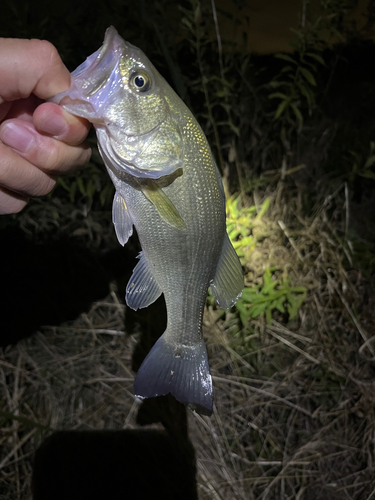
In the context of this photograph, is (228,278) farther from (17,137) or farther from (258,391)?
(258,391)

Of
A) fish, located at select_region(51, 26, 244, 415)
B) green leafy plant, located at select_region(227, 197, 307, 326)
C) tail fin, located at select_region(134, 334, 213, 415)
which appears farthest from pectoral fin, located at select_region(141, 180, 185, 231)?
green leafy plant, located at select_region(227, 197, 307, 326)

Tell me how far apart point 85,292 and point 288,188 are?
1587mm

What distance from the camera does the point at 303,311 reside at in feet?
7.18

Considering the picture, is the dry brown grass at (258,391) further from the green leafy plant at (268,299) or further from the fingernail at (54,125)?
the fingernail at (54,125)

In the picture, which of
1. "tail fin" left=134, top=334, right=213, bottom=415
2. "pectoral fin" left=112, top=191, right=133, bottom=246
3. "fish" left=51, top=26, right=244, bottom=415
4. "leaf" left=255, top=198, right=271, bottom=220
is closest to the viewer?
"fish" left=51, top=26, right=244, bottom=415

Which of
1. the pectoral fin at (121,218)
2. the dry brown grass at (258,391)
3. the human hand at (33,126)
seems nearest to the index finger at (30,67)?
the human hand at (33,126)

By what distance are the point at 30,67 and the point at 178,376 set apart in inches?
40.0

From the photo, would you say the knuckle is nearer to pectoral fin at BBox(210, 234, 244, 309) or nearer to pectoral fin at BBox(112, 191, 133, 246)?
pectoral fin at BBox(112, 191, 133, 246)

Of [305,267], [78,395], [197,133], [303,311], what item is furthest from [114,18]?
[78,395]

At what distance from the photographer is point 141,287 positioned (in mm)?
1062

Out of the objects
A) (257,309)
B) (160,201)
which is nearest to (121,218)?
(160,201)

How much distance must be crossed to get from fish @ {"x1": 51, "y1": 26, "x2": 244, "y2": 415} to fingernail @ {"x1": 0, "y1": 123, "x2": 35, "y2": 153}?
0.17 m

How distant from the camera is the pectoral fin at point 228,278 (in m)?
1.07

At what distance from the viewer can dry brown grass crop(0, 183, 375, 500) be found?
79.7 inches
